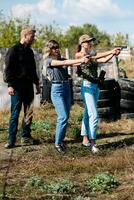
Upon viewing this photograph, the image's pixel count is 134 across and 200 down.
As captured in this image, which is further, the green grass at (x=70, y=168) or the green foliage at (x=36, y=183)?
the green foliage at (x=36, y=183)

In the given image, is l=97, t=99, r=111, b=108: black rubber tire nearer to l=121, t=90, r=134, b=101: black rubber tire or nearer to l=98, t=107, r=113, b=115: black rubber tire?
l=98, t=107, r=113, b=115: black rubber tire

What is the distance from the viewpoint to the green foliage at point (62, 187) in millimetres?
5895

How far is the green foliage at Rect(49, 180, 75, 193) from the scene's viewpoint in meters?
5.89

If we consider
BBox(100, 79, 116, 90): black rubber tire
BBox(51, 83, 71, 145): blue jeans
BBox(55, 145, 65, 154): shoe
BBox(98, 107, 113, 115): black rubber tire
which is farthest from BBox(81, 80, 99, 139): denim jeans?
BBox(100, 79, 116, 90): black rubber tire

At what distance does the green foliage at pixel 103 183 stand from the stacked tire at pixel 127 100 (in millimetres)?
5498

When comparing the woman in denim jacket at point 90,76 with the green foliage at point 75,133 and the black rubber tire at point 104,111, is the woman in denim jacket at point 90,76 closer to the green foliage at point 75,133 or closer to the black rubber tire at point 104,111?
the green foliage at point 75,133

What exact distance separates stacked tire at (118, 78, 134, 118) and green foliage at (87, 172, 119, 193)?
5.50 meters

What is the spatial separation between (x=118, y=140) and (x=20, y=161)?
238 cm

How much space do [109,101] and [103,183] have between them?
5.73 meters

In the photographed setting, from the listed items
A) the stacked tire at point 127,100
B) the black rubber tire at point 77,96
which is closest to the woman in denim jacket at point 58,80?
the stacked tire at point 127,100

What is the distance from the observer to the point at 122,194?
5.77 m

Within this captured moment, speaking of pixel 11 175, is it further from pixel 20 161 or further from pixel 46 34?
pixel 46 34

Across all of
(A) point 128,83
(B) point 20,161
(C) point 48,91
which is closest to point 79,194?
(B) point 20,161

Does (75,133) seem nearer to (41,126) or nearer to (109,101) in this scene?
(41,126)
